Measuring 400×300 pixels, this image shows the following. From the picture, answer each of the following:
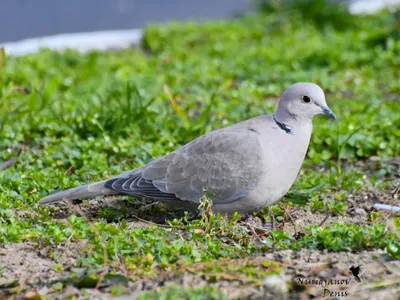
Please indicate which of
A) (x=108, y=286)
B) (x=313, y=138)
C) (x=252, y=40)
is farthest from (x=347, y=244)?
(x=252, y=40)

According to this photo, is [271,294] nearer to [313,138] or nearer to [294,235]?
[294,235]

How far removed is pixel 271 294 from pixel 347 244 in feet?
2.35

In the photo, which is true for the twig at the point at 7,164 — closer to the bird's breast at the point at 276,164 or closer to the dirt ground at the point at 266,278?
the dirt ground at the point at 266,278

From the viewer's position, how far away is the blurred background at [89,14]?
1041cm

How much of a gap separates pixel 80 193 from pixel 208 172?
791 mm

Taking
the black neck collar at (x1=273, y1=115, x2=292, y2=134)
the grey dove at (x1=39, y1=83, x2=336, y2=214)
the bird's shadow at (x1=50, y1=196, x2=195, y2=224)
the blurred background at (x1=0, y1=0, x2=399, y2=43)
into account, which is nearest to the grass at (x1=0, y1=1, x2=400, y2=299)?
the bird's shadow at (x1=50, y1=196, x2=195, y2=224)

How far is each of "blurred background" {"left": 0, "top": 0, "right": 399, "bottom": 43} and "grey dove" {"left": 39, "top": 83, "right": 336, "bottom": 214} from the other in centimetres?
575

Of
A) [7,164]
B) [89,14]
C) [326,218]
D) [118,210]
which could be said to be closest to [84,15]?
[89,14]

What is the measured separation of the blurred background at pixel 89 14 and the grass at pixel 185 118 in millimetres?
1174

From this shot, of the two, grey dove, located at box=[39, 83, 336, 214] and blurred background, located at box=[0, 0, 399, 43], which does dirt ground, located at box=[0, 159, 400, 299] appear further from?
blurred background, located at box=[0, 0, 399, 43]

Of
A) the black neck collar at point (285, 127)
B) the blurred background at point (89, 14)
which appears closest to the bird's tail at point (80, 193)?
the black neck collar at point (285, 127)

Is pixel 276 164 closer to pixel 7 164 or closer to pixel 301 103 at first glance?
pixel 301 103

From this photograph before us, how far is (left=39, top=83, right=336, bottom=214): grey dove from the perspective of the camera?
177 inches

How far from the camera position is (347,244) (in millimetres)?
3865
